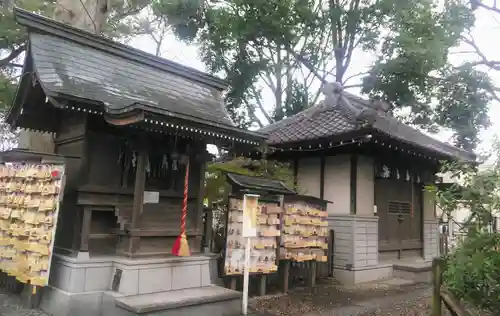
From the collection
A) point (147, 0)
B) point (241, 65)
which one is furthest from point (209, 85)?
point (241, 65)

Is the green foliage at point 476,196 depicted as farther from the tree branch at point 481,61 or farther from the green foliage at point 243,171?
the tree branch at point 481,61

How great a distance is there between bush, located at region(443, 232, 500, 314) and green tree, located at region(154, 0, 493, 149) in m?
11.5

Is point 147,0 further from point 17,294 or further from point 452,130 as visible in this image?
point 452,130

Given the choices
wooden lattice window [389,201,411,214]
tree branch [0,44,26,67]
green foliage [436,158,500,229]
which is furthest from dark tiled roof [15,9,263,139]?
tree branch [0,44,26,67]

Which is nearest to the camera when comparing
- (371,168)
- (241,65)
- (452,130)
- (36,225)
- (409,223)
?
(36,225)

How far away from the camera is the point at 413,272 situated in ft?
35.6

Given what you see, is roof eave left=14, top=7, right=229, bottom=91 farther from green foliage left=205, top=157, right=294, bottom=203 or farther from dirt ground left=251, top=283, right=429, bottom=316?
dirt ground left=251, top=283, right=429, bottom=316

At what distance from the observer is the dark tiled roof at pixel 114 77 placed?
643 centimetres

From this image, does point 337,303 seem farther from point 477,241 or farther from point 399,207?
point 399,207

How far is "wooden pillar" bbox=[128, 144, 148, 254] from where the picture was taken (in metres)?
6.68

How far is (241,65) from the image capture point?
18.2 m

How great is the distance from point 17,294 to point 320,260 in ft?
20.8

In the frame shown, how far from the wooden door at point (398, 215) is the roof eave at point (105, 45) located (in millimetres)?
5584

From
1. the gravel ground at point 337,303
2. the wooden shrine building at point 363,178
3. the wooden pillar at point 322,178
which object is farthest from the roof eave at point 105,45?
the gravel ground at point 337,303
